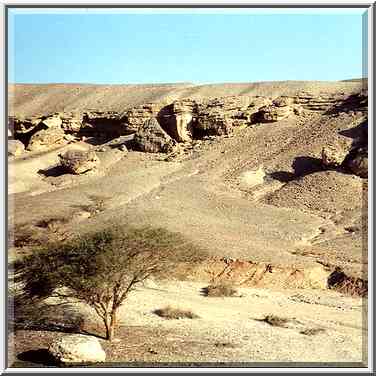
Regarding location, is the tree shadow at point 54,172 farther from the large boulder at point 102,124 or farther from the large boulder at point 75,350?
the large boulder at point 75,350

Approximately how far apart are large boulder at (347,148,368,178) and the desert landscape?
64mm

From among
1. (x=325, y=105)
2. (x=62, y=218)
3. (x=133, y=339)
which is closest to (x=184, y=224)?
(x=62, y=218)

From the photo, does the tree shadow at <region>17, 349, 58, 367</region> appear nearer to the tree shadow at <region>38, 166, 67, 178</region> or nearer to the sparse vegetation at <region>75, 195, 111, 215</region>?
the sparse vegetation at <region>75, 195, 111, 215</region>

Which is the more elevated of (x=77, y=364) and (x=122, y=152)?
(x=122, y=152)

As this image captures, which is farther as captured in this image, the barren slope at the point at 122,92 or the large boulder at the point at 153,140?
the barren slope at the point at 122,92

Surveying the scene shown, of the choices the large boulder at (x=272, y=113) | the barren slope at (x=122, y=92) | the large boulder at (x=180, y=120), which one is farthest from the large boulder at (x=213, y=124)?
the barren slope at (x=122, y=92)

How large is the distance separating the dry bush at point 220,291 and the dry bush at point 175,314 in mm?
2492

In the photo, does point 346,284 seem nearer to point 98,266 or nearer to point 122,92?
point 98,266

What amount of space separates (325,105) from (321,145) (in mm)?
5240

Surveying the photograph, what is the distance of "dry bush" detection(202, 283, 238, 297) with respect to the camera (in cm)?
1523

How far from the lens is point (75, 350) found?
894cm

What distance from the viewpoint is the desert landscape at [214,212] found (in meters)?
11.0

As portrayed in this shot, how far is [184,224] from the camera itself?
2091 cm

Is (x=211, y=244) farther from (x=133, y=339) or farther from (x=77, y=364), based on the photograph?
(x=77, y=364)
